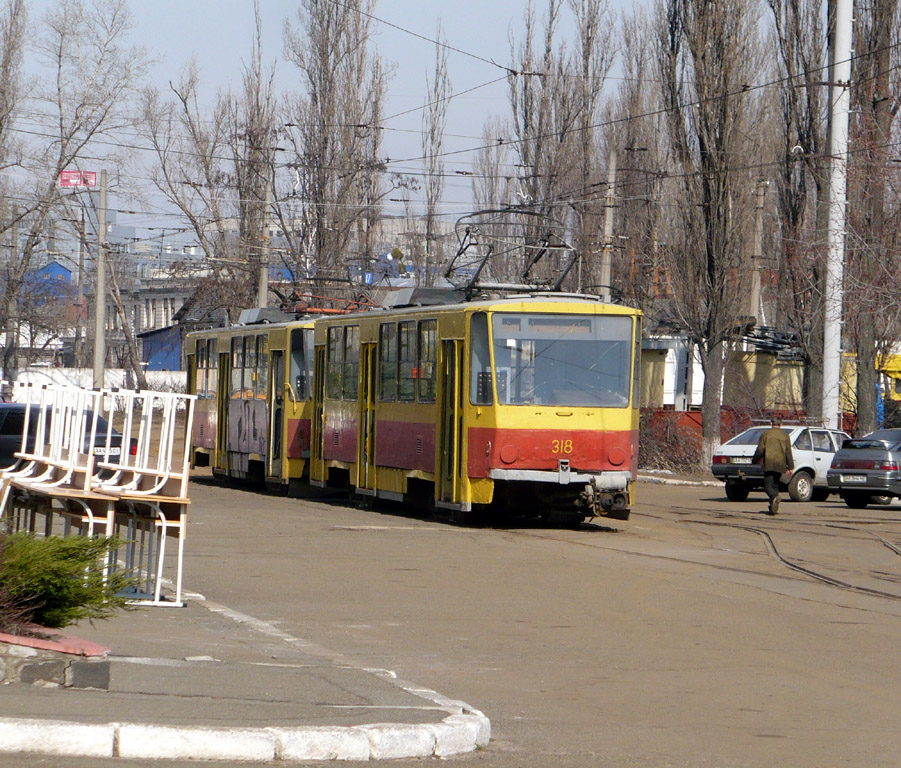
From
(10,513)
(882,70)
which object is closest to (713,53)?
(882,70)

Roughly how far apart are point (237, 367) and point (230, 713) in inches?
889

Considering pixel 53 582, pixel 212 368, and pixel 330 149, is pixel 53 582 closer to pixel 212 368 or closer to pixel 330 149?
pixel 212 368

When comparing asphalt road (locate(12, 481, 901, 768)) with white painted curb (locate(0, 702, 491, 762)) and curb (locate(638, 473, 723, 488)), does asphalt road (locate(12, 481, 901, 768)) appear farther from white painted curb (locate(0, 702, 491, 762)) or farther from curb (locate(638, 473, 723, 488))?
curb (locate(638, 473, 723, 488))

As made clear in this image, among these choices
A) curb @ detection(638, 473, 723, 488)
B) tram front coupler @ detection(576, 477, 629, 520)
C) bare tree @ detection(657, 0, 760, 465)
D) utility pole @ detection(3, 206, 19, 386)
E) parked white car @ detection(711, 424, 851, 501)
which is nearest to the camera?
tram front coupler @ detection(576, 477, 629, 520)

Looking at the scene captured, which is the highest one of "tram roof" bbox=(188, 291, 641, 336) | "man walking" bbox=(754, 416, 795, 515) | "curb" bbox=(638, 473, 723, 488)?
"tram roof" bbox=(188, 291, 641, 336)

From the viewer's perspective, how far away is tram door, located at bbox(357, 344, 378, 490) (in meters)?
23.1

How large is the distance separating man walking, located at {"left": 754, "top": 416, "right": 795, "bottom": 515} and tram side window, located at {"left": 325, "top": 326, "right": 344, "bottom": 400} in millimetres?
7214

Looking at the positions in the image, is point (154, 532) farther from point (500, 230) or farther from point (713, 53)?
point (500, 230)

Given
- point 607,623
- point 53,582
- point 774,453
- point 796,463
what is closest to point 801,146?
point 796,463

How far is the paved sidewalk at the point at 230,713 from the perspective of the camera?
6031 millimetres

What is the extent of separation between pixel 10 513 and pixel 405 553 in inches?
198

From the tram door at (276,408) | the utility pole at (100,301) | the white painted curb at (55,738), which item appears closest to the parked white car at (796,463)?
the tram door at (276,408)

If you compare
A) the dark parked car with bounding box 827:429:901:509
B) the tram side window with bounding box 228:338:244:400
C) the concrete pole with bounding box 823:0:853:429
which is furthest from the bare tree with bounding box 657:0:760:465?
the tram side window with bounding box 228:338:244:400

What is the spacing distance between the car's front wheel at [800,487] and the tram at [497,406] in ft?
33.8
